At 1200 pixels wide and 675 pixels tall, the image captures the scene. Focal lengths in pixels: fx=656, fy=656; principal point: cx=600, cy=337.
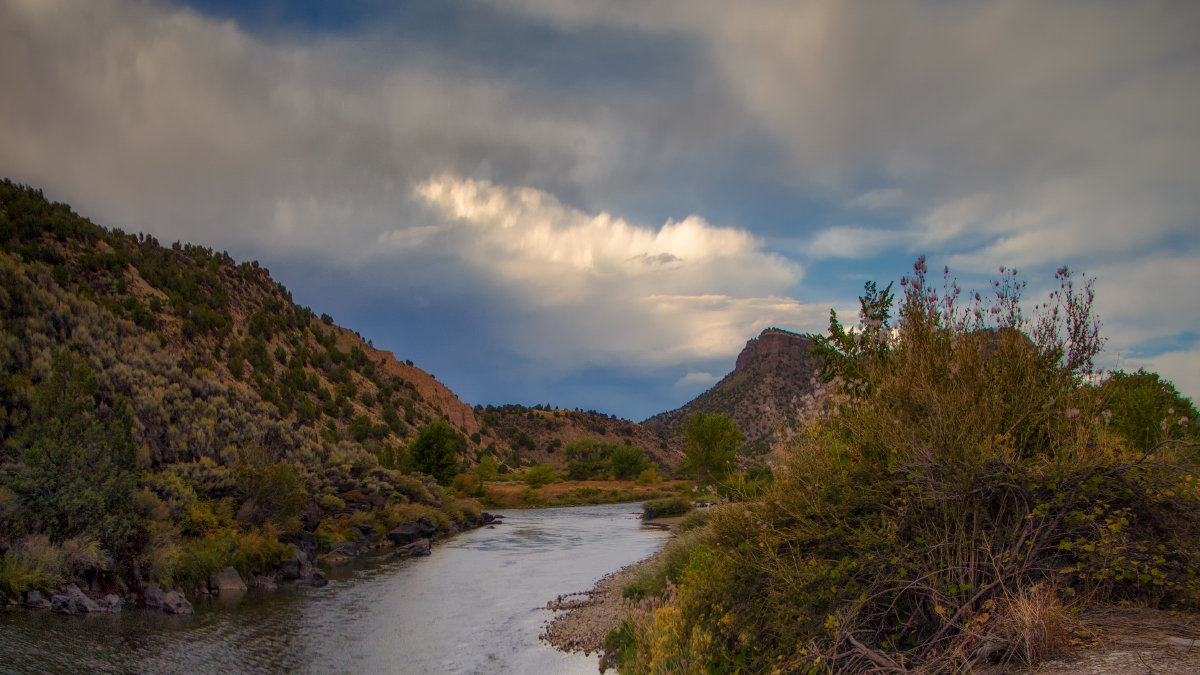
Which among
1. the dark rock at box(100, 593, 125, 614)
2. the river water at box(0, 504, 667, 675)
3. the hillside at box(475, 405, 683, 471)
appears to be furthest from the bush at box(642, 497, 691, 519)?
the hillside at box(475, 405, 683, 471)

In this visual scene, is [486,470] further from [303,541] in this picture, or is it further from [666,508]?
[303,541]

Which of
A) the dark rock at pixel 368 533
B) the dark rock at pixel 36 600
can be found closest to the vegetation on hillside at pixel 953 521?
the dark rock at pixel 36 600

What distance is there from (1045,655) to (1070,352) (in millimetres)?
3318

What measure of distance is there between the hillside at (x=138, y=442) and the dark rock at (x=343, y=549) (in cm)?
61

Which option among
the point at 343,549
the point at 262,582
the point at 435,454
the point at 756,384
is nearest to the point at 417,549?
the point at 343,549

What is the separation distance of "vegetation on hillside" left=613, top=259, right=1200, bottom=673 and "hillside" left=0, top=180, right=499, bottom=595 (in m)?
17.1

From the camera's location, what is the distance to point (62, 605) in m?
15.3

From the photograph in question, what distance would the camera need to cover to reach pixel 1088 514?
17.9 feet

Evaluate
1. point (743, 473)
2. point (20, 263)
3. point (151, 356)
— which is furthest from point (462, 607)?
point (20, 263)

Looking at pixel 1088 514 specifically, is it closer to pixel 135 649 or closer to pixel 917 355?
pixel 917 355

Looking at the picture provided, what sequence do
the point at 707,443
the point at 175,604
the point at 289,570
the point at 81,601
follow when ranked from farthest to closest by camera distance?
1. the point at 707,443
2. the point at 289,570
3. the point at 175,604
4. the point at 81,601

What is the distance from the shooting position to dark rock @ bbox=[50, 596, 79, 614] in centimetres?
1512

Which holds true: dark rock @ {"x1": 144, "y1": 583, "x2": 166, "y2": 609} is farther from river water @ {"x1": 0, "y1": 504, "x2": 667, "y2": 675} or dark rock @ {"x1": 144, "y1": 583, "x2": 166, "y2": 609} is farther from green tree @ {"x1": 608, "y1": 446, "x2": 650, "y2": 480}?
green tree @ {"x1": 608, "y1": 446, "x2": 650, "y2": 480}

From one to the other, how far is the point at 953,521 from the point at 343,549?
28.2 meters
